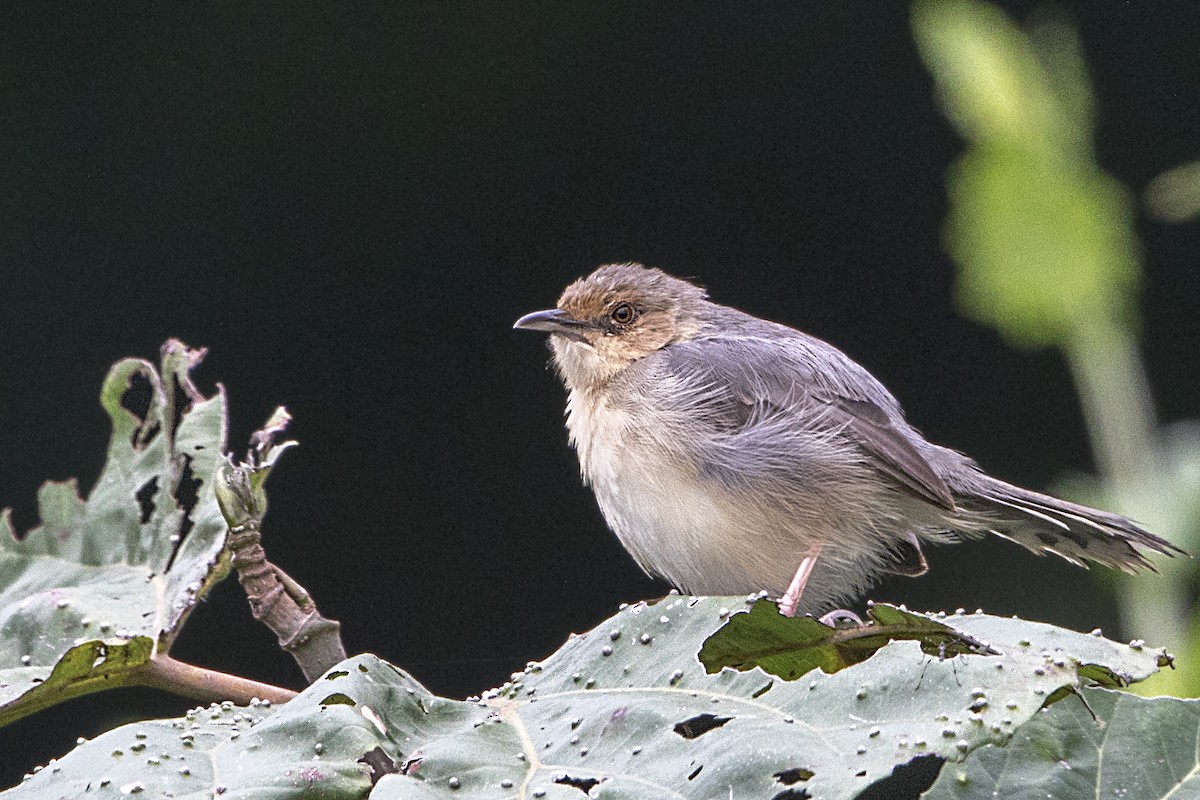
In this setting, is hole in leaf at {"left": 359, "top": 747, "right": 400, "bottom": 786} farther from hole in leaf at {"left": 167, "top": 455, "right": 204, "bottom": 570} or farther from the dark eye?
the dark eye

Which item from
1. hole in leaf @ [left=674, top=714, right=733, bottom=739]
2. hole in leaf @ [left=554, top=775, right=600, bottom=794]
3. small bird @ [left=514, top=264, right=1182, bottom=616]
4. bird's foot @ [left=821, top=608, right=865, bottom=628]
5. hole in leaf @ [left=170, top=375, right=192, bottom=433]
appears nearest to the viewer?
hole in leaf @ [left=554, top=775, right=600, bottom=794]

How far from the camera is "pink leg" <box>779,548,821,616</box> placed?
2.54m

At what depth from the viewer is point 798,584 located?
8.90ft

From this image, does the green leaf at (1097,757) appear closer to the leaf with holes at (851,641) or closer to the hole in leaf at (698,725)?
the leaf with holes at (851,641)

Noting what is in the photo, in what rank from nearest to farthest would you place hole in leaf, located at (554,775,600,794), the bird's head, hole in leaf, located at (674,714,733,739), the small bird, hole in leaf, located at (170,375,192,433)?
hole in leaf, located at (554,775,600,794) < hole in leaf, located at (674,714,733,739) < hole in leaf, located at (170,375,192,433) < the small bird < the bird's head

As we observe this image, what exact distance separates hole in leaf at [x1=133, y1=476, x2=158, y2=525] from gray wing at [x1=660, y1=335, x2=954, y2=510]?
49.8 inches

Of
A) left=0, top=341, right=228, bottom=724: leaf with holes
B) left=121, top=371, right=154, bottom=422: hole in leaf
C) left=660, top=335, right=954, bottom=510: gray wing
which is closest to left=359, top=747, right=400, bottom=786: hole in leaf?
left=0, top=341, right=228, bottom=724: leaf with holes

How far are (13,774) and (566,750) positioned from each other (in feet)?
12.5

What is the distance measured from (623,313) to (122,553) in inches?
63.1

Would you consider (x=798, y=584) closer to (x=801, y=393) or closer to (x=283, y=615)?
(x=801, y=393)

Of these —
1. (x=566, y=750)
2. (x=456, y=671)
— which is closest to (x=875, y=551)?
(x=566, y=750)

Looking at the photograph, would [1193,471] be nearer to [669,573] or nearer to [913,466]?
[913,466]

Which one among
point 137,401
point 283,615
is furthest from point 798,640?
point 137,401

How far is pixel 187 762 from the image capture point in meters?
1.42
